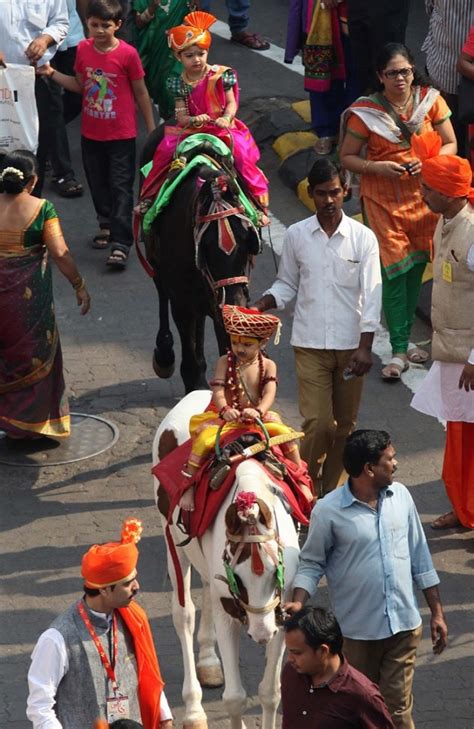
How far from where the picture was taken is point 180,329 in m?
11.3

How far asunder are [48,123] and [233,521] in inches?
322

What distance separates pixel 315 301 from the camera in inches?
377

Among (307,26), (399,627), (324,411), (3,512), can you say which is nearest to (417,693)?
(399,627)

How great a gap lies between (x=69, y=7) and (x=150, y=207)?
4.50 meters

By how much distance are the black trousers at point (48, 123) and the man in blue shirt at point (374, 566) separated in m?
6.85

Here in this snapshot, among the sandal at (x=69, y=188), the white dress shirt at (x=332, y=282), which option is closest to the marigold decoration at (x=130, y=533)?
the white dress shirt at (x=332, y=282)

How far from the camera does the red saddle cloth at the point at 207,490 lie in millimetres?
7672

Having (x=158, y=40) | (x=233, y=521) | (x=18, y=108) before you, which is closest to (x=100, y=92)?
(x=18, y=108)

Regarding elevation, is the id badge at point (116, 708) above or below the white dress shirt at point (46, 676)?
below

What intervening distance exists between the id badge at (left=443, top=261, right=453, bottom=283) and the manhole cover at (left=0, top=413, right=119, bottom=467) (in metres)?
2.93

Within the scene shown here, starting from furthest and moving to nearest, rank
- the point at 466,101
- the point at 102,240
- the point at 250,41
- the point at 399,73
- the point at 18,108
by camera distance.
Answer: the point at 250,41, the point at 102,240, the point at 18,108, the point at 466,101, the point at 399,73

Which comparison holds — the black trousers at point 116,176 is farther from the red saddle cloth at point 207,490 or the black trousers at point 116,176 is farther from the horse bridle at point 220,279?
the red saddle cloth at point 207,490

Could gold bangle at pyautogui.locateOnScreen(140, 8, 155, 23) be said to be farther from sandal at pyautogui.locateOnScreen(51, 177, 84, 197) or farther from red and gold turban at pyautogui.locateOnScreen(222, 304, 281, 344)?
red and gold turban at pyautogui.locateOnScreen(222, 304, 281, 344)

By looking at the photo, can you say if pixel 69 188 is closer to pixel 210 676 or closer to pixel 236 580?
pixel 210 676
